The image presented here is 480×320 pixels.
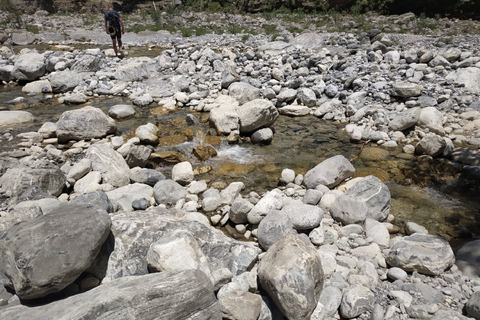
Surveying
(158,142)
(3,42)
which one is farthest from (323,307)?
(3,42)

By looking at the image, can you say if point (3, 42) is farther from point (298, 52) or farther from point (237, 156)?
point (237, 156)

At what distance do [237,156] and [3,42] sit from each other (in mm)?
Result: 15615

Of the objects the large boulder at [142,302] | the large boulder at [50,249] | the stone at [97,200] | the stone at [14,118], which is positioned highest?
the large boulder at [50,249]

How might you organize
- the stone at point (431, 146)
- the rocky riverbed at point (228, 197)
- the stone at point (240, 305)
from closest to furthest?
1. the rocky riverbed at point (228, 197)
2. the stone at point (240, 305)
3. the stone at point (431, 146)

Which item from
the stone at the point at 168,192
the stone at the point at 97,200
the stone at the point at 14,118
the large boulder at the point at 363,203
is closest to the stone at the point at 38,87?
the stone at the point at 14,118

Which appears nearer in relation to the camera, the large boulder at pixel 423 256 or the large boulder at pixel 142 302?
the large boulder at pixel 142 302

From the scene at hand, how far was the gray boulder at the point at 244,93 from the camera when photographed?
8656 mm

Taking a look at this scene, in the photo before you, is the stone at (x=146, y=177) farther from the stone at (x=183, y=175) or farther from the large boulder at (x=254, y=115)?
the large boulder at (x=254, y=115)

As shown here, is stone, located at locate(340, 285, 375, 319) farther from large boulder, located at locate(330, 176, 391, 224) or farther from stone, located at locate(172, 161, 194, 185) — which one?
stone, located at locate(172, 161, 194, 185)

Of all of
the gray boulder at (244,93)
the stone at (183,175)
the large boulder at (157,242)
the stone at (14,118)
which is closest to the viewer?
the large boulder at (157,242)

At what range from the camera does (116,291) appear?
98.8 inches

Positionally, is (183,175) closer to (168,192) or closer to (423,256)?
(168,192)

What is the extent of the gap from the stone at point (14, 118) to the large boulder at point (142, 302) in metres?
6.21

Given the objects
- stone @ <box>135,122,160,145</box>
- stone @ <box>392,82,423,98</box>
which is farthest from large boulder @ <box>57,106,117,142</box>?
stone @ <box>392,82,423,98</box>
